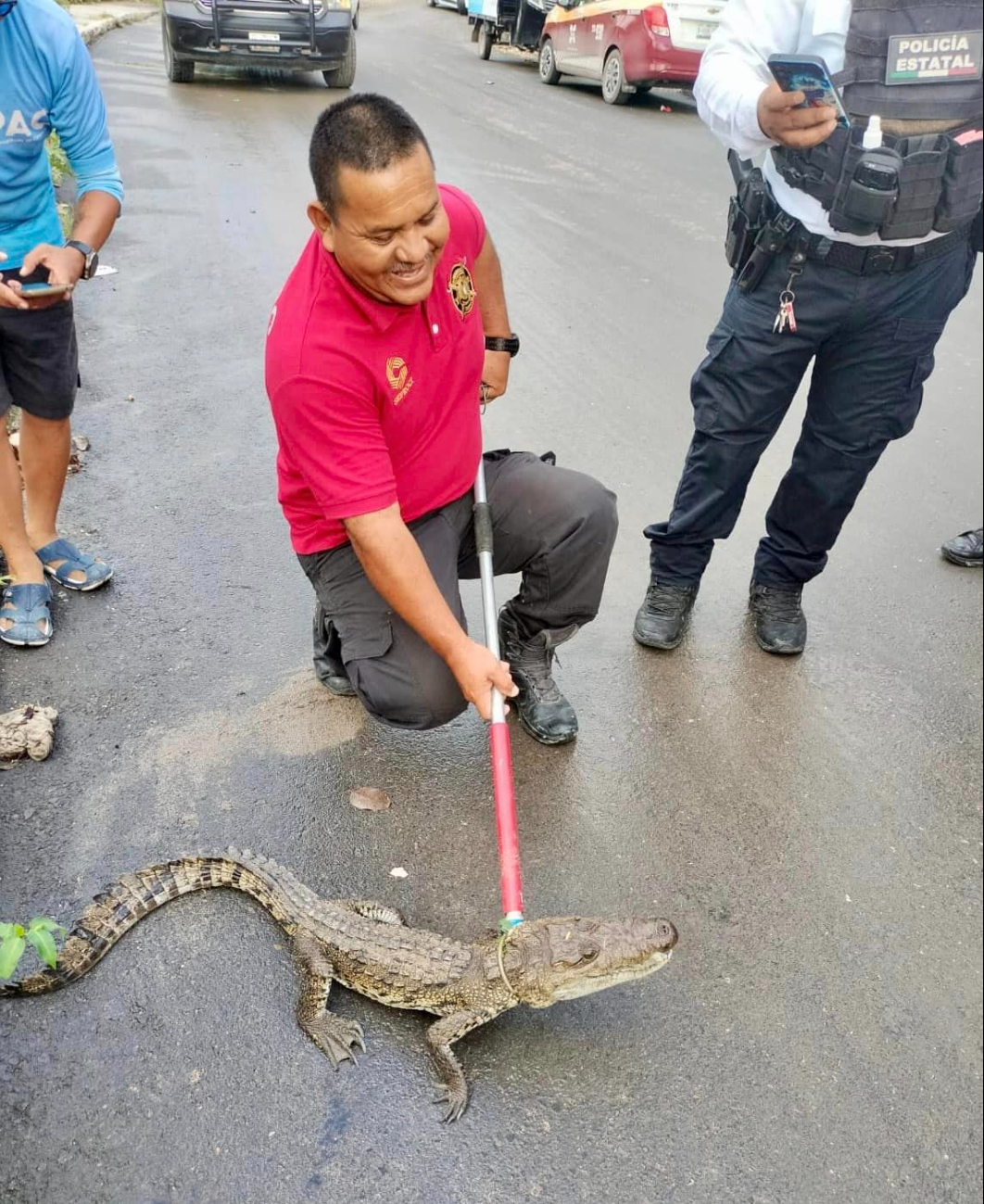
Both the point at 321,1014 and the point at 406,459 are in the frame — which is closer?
the point at 321,1014

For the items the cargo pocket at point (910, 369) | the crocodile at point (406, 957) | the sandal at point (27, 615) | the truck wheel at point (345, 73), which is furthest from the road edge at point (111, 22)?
the crocodile at point (406, 957)

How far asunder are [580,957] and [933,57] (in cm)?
273

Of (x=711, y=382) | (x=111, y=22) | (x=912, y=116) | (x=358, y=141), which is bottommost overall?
(x=711, y=382)

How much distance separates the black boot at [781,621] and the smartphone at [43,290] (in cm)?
287

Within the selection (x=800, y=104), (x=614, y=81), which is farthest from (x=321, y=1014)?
(x=614, y=81)

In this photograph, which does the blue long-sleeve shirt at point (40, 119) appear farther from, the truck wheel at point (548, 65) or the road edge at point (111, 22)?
the truck wheel at point (548, 65)

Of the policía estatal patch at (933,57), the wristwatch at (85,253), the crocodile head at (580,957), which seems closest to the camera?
the crocodile head at (580,957)

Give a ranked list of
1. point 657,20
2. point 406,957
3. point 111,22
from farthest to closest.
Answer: point 111,22, point 657,20, point 406,957

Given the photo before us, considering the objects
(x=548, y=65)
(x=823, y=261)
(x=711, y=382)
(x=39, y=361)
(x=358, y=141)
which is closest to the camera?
(x=358, y=141)

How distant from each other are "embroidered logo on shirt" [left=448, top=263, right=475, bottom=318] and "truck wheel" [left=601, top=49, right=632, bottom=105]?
12.3 m

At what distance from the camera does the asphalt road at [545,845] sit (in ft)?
7.30

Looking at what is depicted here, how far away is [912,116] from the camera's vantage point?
2.84 meters

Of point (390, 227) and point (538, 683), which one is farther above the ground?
point (390, 227)

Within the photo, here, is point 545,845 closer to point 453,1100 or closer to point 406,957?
point 406,957
